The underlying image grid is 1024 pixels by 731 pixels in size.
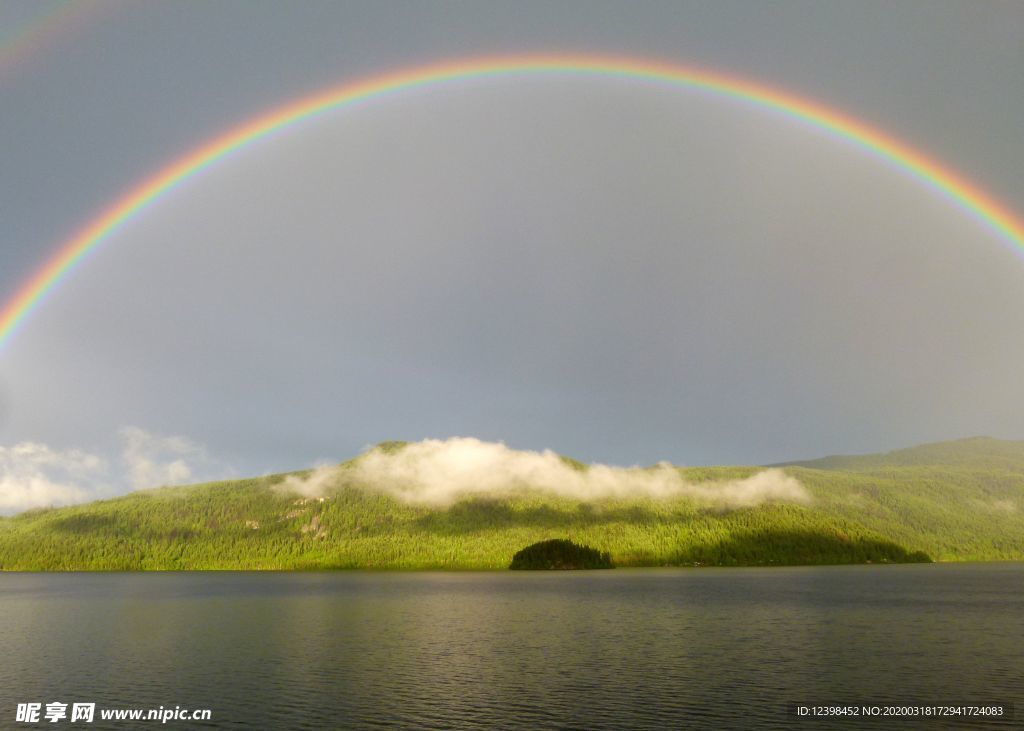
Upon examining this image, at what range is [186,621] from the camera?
142250 millimetres

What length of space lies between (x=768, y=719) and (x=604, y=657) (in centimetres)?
3407

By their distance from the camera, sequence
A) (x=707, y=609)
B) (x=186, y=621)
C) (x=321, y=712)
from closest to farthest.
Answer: (x=321, y=712) → (x=186, y=621) → (x=707, y=609)

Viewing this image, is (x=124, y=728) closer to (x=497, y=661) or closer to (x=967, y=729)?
(x=497, y=661)

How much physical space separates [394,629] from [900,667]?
268 ft

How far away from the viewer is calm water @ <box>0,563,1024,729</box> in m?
61.2

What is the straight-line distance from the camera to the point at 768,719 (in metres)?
57.2

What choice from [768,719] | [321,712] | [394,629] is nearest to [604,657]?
[768,719]

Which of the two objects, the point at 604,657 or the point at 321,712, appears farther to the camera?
the point at 604,657

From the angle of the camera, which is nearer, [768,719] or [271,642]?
[768,719]

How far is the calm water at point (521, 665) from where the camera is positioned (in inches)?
2411

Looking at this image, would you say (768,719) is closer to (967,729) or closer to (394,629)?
(967,729)

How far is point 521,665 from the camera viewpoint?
8488cm

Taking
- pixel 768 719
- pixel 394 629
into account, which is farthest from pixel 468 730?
pixel 394 629

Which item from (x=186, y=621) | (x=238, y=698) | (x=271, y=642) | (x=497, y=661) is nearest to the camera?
(x=238, y=698)
